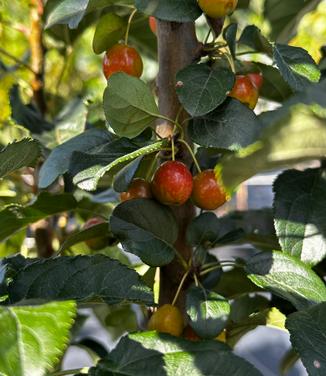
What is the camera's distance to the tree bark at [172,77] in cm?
66

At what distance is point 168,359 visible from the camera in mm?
544

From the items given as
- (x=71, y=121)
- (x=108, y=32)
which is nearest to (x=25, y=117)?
(x=71, y=121)

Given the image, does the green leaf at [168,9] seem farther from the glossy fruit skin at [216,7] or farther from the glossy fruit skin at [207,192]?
the glossy fruit skin at [207,192]

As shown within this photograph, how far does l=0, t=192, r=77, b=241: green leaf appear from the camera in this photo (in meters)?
0.80

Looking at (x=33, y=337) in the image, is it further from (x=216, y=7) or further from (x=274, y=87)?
(x=274, y=87)

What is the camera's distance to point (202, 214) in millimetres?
706

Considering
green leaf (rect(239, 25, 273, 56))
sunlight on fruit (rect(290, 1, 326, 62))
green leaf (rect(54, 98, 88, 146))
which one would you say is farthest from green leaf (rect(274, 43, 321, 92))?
sunlight on fruit (rect(290, 1, 326, 62))

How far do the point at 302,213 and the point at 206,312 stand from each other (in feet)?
0.58

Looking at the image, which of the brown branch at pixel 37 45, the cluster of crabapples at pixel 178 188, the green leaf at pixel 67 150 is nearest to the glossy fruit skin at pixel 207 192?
the cluster of crabapples at pixel 178 188

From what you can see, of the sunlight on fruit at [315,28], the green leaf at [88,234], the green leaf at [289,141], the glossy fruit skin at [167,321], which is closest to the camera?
the green leaf at [289,141]

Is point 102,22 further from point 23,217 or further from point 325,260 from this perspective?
point 325,260

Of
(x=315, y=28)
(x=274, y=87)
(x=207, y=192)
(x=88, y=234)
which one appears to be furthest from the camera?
(x=315, y=28)

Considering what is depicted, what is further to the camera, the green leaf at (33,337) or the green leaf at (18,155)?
the green leaf at (18,155)

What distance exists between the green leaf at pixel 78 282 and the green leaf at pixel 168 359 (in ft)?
0.13
